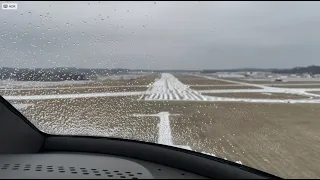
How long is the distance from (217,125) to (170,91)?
59cm

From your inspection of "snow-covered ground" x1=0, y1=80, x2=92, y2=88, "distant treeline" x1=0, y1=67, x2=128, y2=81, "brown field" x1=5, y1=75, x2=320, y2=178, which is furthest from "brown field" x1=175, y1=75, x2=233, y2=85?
"snow-covered ground" x1=0, y1=80, x2=92, y2=88

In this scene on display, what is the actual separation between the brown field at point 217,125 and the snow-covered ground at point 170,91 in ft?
0.26

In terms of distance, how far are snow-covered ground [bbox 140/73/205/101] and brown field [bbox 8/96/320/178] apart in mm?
79

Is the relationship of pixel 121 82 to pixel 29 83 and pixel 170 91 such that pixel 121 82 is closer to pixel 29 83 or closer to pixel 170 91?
pixel 170 91

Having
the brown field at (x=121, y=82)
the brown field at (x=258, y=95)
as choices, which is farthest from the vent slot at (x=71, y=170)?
the brown field at (x=258, y=95)

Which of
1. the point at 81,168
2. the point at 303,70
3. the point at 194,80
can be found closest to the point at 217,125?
the point at 194,80

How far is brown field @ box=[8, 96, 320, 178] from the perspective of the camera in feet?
8.57

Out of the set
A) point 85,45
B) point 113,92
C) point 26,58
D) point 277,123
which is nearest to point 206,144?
point 277,123

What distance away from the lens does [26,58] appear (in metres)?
2.80

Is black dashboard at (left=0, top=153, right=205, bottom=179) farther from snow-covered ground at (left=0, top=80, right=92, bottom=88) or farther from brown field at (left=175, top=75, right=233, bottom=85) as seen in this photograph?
brown field at (left=175, top=75, right=233, bottom=85)

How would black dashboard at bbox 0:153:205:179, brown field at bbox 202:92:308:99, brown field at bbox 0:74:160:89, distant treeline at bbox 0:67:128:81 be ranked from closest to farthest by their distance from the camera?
black dashboard at bbox 0:153:205:179
distant treeline at bbox 0:67:128:81
brown field at bbox 0:74:160:89
brown field at bbox 202:92:308:99

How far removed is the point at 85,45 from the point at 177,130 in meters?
1.18

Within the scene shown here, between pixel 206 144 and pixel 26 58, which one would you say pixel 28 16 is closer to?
pixel 26 58

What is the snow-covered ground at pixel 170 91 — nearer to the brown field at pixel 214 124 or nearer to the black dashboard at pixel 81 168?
the brown field at pixel 214 124
